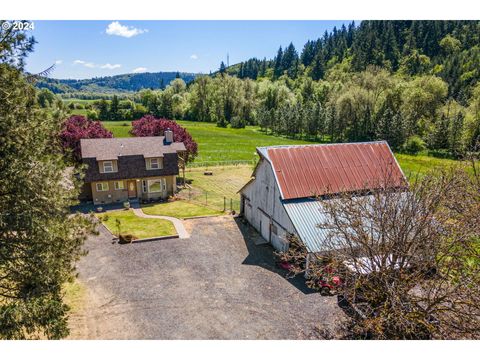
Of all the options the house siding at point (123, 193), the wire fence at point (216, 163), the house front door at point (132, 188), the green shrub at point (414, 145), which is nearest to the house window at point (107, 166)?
the house siding at point (123, 193)

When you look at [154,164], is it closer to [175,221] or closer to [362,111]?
[175,221]

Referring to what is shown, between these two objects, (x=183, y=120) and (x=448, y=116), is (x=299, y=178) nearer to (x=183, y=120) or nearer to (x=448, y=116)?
(x=448, y=116)

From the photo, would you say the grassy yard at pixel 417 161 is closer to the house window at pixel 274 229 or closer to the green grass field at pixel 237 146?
the green grass field at pixel 237 146

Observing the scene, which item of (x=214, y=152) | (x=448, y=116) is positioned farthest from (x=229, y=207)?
(x=448, y=116)

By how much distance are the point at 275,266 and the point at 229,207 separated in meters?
11.5

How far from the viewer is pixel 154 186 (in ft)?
107

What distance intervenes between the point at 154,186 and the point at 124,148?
4.80 m

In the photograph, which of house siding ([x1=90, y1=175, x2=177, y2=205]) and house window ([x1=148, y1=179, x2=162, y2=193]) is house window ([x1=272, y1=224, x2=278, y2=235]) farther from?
house window ([x1=148, y1=179, x2=162, y2=193])

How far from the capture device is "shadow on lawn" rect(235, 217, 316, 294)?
1795 centimetres

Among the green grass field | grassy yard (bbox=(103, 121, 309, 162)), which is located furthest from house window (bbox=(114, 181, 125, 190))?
grassy yard (bbox=(103, 121, 309, 162))

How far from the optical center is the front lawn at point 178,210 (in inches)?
1123

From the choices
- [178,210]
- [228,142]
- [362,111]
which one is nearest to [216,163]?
[178,210]

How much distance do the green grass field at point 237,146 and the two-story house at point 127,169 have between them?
18.4 m

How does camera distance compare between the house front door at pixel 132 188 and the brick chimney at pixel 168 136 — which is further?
the brick chimney at pixel 168 136
